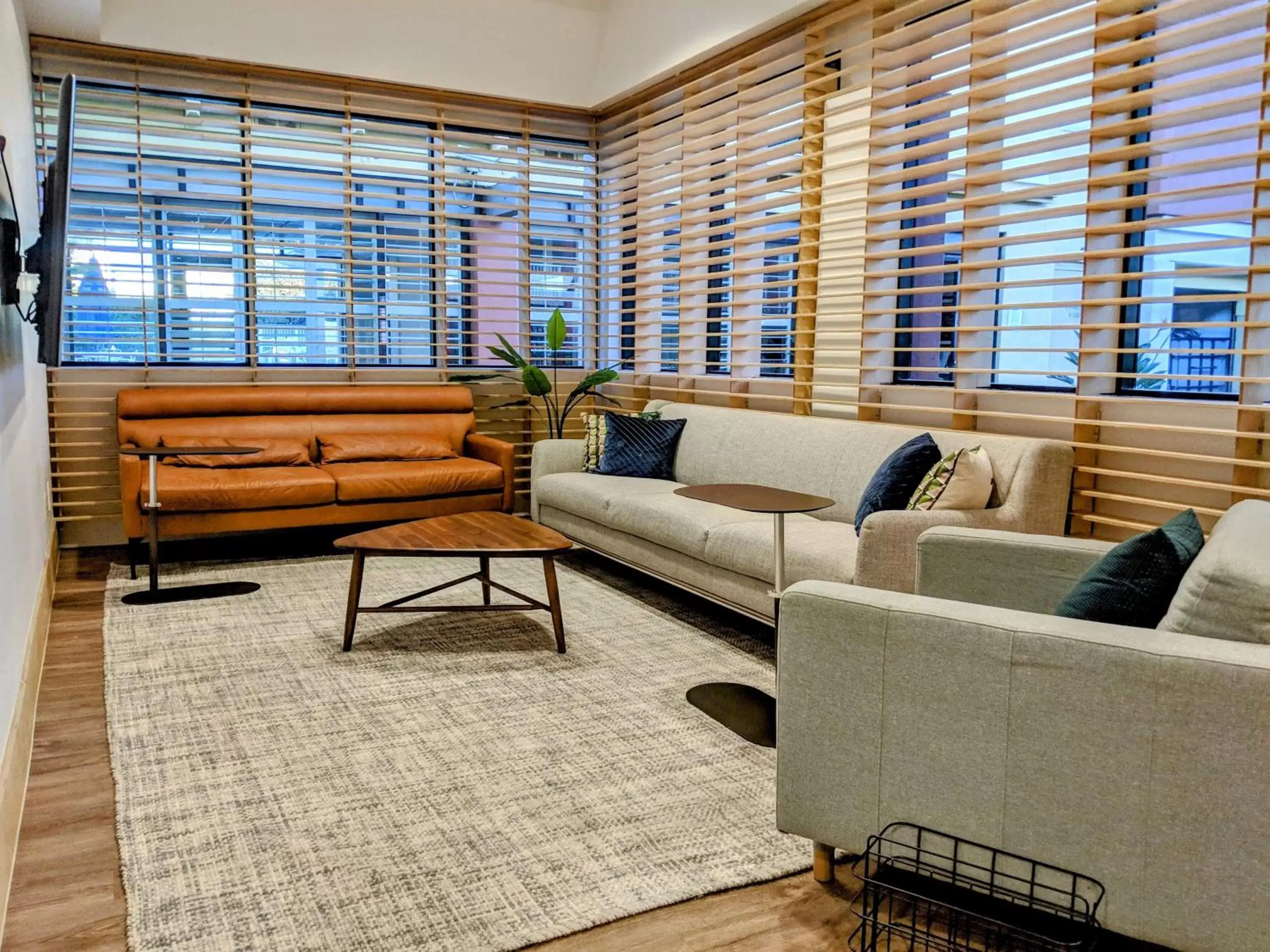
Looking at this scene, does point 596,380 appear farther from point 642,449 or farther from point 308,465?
point 308,465

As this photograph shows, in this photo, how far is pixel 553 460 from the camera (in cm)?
553

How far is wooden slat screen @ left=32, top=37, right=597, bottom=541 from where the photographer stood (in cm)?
552

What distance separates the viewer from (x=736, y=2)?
16.4 feet

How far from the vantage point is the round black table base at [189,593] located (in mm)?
4379

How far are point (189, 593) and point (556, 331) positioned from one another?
2.69m

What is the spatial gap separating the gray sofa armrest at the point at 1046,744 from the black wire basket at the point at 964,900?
3cm

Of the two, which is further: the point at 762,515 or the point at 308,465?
the point at 308,465

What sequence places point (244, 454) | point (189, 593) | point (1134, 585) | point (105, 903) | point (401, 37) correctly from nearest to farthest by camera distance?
1. point (1134, 585)
2. point (105, 903)
3. point (189, 593)
4. point (244, 454)
5. point (401, 37)

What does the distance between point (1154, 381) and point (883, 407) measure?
1.14m

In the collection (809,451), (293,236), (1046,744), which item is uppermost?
(293,236)

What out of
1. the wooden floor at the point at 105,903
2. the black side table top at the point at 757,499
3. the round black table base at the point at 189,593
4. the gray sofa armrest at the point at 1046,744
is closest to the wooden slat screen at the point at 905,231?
the black side table top at the point at 757,499

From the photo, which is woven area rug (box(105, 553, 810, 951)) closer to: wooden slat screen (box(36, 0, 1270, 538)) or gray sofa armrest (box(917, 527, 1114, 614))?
gray sofa armrest (box(917, 527, 1114, 614))

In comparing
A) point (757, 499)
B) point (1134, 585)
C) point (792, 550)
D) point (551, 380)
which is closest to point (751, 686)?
point (792, 550)

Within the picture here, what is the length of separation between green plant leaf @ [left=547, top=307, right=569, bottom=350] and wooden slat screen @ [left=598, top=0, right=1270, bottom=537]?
831 millimetres
